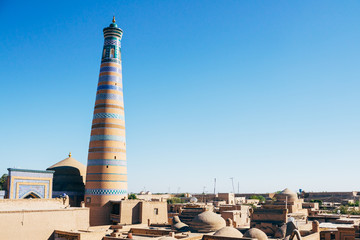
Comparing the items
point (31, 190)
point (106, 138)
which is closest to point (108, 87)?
point (106, 138)

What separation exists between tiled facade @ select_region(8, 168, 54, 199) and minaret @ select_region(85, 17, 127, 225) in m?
3.39

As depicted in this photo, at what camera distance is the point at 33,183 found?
2966 centimetres

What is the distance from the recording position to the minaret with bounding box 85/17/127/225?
31.3 meters

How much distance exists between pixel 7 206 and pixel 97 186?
35.1 ft

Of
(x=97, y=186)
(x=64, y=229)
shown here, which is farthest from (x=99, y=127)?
(x=64, y=229)

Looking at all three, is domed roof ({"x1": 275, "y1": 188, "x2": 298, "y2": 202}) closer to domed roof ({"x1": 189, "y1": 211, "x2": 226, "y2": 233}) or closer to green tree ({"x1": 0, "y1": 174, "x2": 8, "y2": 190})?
domed roof ({"x1": 189, "y1": 211, "x2": 226, "y2": 233})

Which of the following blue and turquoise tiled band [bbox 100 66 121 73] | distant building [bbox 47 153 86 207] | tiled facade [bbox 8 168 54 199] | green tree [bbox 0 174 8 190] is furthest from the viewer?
green tree [bbox 0 174 8 190]

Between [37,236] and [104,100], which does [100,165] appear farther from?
[37,236]

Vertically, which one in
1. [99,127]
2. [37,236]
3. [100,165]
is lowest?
[37,236]

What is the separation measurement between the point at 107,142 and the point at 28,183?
23.1 ft

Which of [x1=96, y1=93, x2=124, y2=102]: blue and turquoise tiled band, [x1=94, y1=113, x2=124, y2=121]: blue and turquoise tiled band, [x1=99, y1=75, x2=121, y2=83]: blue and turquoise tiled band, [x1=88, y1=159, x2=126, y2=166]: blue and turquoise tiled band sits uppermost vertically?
[x1=99, y1=75, x2=121, y2=83]: blue and turquoise tiled band

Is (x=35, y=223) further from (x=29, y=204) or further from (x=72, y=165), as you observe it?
(x=72, y=165)

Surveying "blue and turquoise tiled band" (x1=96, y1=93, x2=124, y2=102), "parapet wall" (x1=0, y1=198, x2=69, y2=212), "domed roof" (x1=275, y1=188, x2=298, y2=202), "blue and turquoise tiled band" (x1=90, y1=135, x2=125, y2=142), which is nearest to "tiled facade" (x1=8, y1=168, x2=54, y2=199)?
"blue and turquoise tiled band" (x1=90, y1=135, x2=125, y2=142)

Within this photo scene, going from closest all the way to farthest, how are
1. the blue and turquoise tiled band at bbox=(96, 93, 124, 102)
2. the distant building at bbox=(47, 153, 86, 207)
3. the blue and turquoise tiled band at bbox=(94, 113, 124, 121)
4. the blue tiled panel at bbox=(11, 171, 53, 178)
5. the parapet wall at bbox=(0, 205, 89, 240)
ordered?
the parapet wall at bbox=(0, 205, 89, 240)
the blue tiled panel at bbox=(11, 171, 53, 178)
the blue and turquoise tiled band at bbox=(94, 113, 124, 121)
the blue and turquoise tiled band at bbox=(96, 93, 124, 102)
the distant building at bbox=(47, 153, 86, 207)
